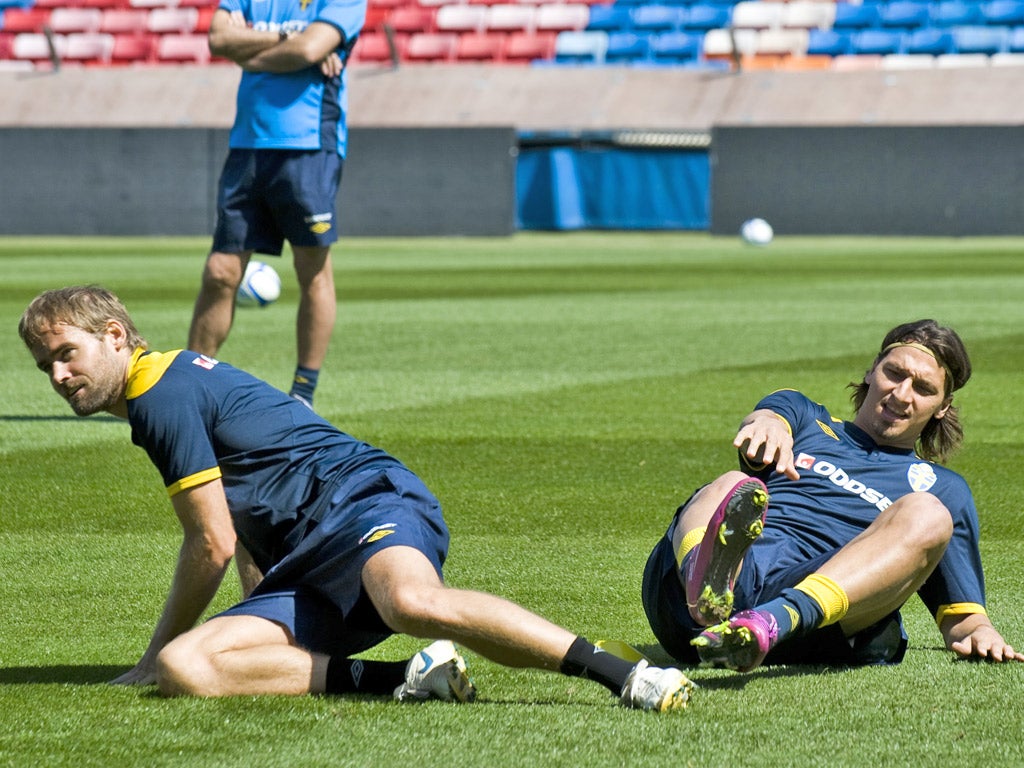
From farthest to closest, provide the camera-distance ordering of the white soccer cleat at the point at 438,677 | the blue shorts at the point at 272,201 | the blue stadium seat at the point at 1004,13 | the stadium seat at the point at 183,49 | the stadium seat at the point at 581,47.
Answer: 1. the stadium seat at the point at 183,49
2. the stadium seat at the point at 581,47
3. the blue stadium seat at the point at 1004,13
4. the blue shorts at the point at 272,201
5. the white soccer cleat at the point at 438,677

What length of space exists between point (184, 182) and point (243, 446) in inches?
1139

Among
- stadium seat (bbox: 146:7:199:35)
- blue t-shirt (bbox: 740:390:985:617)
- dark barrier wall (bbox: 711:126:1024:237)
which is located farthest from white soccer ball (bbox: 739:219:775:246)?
blue t-shirt (bbox: 740:390:985:617)

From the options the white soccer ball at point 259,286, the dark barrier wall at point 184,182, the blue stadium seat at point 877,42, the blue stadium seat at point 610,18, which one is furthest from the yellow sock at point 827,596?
the blue stadium seat at point 610,18

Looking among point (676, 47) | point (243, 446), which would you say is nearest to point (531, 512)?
point (243, 446)

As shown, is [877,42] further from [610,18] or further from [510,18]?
[510,18]

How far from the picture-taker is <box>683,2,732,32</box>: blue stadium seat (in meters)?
33.9

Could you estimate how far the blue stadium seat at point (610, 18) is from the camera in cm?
3453

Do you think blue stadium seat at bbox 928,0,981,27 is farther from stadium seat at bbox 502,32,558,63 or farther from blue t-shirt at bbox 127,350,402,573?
blue t-shirt at bbox 127,350,402,573

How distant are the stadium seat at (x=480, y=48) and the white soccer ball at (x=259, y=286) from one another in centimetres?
2029

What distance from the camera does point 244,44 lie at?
812 cm

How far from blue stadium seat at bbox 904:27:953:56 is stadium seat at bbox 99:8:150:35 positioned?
16.0 m

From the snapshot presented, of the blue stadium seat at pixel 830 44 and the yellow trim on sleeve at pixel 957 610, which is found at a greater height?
the yellow trim on sleeve at pixel 957 610

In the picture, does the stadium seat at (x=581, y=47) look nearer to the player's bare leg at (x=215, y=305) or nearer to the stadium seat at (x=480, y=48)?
the stadium seat at (x=480, y=48)

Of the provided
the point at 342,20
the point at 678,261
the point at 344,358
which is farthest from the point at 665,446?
the point at 678,261
